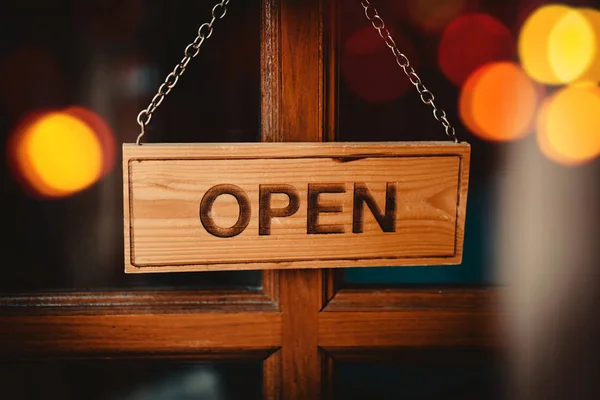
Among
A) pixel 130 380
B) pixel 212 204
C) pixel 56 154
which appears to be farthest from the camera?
pixel 130 380

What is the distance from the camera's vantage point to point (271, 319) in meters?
1.59

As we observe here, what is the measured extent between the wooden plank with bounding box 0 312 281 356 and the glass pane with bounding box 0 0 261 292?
119 mm

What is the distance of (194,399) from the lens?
1.67 metres

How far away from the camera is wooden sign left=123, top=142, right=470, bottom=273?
1.30 m

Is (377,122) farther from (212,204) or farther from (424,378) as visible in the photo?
(424,378)

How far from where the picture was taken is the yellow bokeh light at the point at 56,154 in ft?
5.06

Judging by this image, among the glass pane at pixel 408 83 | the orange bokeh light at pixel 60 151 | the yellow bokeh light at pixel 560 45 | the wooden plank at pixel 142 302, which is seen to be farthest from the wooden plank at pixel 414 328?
the orange bokeh light at pixel 60 151

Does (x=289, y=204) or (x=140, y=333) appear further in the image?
(x=140, y=333)

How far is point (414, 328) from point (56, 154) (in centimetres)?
119

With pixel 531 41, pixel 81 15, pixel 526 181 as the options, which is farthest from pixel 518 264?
pixel 81 15

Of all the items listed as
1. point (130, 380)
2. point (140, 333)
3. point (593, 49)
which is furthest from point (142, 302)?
point (593, 49)

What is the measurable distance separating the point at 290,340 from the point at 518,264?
752mm

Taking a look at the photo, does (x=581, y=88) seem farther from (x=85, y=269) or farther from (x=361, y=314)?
(x=85, y=269)

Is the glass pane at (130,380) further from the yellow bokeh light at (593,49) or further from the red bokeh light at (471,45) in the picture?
the yellow bokeh light at (593,49)
